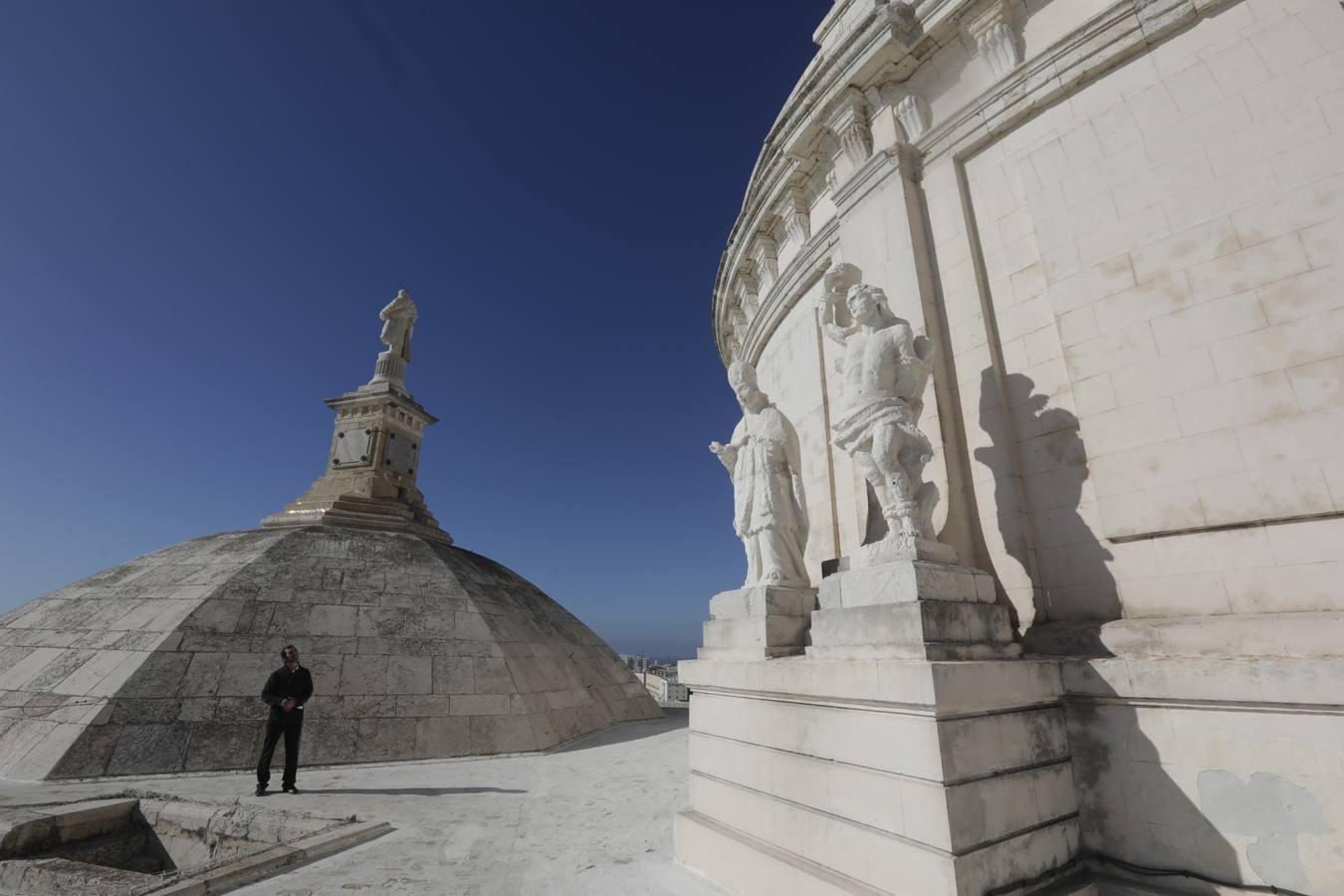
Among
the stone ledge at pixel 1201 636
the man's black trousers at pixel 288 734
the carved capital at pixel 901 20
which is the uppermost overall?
the carved capital at pixel 901 20

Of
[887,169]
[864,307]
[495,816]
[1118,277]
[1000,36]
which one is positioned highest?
[1000,36]

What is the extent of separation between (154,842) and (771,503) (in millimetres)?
8387

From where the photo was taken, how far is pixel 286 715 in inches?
333

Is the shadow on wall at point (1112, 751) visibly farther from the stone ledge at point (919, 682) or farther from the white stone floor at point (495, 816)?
the white stone floor at point (495, 816)

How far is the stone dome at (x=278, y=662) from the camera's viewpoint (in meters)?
10.3

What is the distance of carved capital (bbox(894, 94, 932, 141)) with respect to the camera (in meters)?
7.90

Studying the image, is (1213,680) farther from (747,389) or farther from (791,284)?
(791,284)

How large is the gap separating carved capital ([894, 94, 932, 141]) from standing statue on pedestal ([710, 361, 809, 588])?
4225 millimetres

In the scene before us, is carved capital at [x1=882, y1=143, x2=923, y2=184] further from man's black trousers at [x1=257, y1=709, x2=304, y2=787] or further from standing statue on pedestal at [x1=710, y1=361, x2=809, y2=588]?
man's black trousers at [x1=257, y1=709, x2=304, y2=787]

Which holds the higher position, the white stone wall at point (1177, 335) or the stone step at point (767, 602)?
the white stone wall at point (1177, 335)

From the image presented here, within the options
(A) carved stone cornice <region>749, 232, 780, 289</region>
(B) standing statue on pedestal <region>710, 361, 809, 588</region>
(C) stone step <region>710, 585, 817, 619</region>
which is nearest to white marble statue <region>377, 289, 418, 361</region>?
(A) carved stone cornice <region>749, 232, 780, 289</region>

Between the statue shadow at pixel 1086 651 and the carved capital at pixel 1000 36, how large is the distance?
3.89m

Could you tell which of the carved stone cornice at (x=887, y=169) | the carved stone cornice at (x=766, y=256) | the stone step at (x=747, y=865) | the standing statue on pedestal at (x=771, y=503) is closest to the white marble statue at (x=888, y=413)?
the standing statue on pedestal at (x=771, y=503)

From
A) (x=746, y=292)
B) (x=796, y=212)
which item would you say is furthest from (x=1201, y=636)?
(x=746, y=292)
